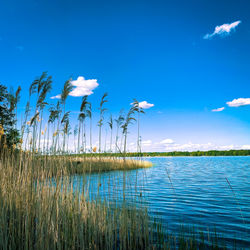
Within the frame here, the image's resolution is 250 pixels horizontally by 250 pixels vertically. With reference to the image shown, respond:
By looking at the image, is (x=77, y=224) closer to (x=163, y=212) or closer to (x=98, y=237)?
(x=98, y=237)

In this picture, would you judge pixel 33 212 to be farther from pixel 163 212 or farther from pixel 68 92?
pixel 163 212

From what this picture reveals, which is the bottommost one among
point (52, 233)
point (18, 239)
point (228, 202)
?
point (228, 202)

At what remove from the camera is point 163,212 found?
6.20 meters

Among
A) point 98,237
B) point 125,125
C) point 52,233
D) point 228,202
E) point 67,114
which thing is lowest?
point 228,202

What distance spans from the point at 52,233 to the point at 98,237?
114 centimetres

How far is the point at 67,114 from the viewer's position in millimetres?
4539

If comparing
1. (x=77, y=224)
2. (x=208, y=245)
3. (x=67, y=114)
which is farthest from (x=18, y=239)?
(x=208, y=245)

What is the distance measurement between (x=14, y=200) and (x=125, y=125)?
7.54 ft

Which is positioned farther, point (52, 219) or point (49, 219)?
point (52, 219)

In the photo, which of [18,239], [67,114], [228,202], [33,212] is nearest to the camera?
[18,239]

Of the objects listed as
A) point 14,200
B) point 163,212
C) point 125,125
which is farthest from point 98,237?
point 163,212

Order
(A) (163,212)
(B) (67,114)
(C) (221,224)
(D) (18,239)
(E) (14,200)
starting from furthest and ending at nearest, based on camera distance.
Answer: (A) (163,212)
(C) (221,224)
(B) (67,114)
(E) (14,200)
(D) (18,239)

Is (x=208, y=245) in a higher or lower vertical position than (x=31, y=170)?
lower

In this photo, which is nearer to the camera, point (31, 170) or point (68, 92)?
point (31, 170)
